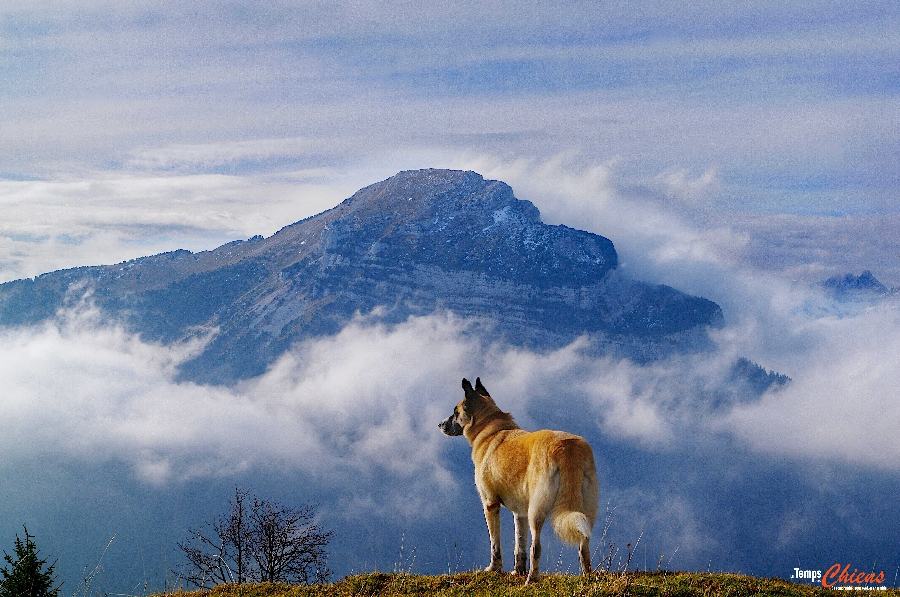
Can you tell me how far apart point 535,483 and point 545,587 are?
2142mm

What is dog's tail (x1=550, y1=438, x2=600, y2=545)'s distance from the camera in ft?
51.7

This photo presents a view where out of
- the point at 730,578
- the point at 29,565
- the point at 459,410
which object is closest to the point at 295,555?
the point at 459,410

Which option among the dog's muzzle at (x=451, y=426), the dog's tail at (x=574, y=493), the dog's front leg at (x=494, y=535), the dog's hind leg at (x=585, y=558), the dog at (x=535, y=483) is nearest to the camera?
the dog's tail at (x=574, y=493)

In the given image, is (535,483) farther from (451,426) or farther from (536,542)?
(451,426)

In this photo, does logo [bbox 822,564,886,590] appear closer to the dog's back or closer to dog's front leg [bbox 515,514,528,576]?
the dog's back

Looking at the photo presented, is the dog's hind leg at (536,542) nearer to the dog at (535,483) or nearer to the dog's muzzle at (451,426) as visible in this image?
the dog at (535,483)

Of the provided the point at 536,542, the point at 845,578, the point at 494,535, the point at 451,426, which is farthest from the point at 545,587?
the point at 845,578

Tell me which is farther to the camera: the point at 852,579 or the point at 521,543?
the point at 852,579

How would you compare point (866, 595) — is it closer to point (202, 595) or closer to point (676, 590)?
point (676, 590)

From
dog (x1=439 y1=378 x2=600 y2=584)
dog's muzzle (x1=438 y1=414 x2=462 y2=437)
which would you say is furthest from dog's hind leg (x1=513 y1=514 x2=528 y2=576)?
dog's muzzle (x1=438 y1=414 x2=462 y2=437)

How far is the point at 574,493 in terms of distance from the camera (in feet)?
52.4

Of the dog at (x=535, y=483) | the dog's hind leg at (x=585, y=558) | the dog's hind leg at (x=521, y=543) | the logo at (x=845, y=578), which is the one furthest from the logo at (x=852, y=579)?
Result: the dog's hind leg at (x=521, y=543)

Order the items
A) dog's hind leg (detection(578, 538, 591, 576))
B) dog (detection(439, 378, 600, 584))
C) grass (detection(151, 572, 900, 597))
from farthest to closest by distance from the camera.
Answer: dog's hind leg (detection(578, 538, 591, 576))
dog (detection(439, 378, 600, 584))
grass (detection(151, 572, 900, 597))

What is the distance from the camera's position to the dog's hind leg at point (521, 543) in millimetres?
17312
